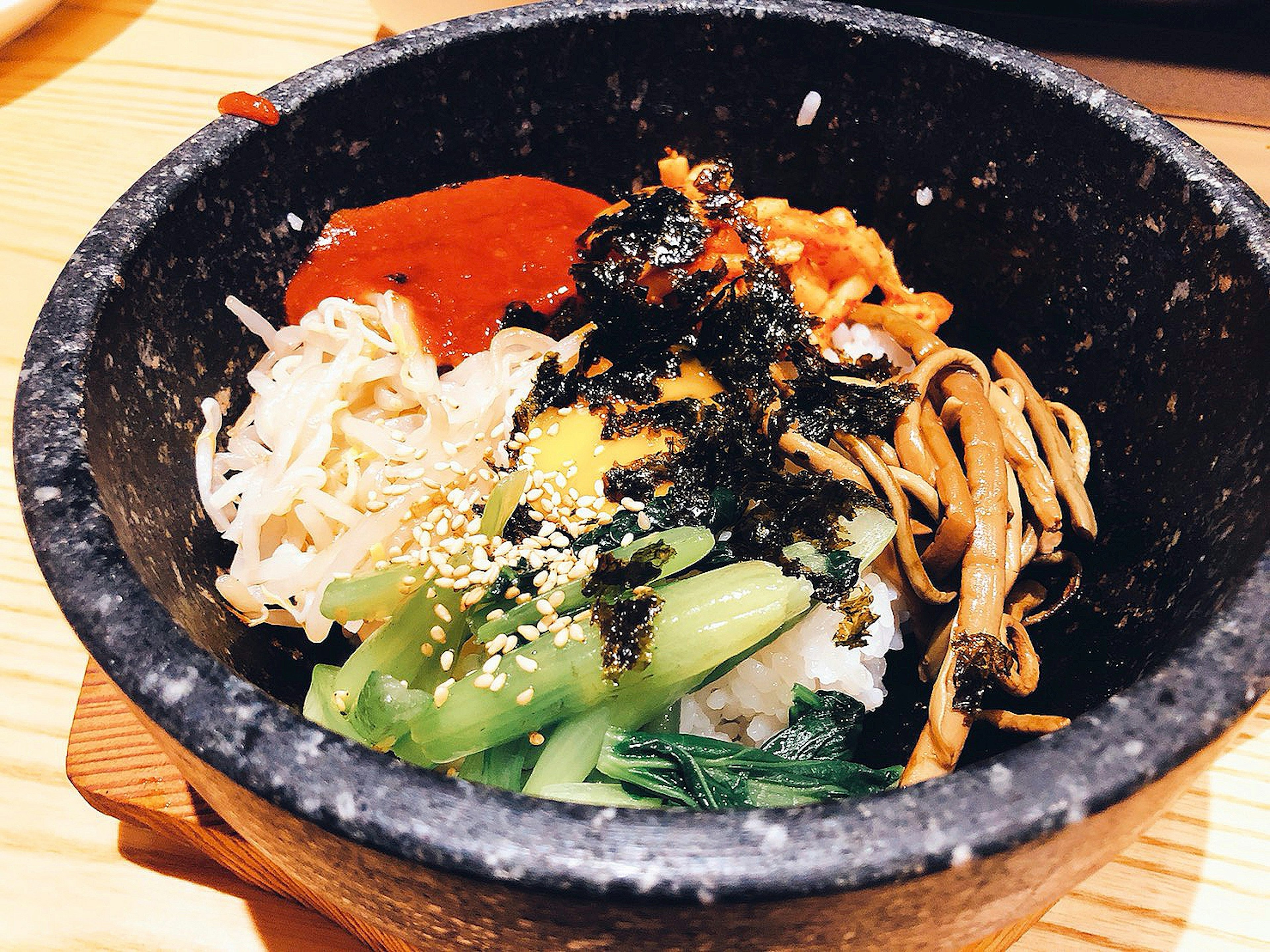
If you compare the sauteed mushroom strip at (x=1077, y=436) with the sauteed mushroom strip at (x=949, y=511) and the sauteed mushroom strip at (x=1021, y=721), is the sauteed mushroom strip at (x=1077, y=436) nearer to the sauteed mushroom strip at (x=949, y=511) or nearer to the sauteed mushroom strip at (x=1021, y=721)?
the sauteed mushroom strip at (x=949, y=511)

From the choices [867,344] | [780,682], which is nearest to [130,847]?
[780,682]

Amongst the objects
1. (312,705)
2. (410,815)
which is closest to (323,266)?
(312,705)

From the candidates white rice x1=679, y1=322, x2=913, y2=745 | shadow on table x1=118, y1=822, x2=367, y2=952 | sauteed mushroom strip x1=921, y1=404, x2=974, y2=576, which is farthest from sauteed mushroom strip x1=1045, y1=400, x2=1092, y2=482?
shadow on table x1=118, y1=822, x2=367, y2=952

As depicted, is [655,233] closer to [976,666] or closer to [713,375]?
[713,375]

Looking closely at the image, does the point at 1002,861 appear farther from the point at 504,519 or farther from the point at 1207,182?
the point at 1207,182

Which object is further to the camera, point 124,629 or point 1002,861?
point 124,629
